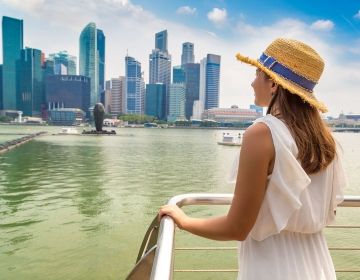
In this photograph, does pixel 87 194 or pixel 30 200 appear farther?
pixel 87 194

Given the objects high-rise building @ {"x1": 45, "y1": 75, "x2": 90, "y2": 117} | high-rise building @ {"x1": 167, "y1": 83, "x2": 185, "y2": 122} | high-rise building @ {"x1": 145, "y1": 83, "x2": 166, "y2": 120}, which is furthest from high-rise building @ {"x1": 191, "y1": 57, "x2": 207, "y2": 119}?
high-rise building @ {"x1": 45, "y1": 75, "x2": 90, "y2": 117}

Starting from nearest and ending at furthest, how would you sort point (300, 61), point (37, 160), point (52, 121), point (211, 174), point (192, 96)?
point (300, 61) < point (211, 174) < point (37, 160) < point (52, 121) < point (192, 96)

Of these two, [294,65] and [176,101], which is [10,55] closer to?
[176,101]

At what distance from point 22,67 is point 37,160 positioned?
155m

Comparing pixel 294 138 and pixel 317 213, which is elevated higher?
pixel 294 138

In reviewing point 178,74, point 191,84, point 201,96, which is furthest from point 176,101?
point 178,74

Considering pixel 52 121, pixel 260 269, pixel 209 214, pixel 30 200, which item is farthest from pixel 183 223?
pixel 52 121

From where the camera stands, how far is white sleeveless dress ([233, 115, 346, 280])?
3.27 feet

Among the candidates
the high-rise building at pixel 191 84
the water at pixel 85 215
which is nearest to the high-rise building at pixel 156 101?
the high-rise building at pixel 191 84

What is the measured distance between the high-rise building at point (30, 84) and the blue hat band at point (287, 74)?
162658 mm

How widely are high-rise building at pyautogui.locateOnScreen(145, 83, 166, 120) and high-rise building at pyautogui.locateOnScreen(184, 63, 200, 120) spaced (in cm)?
1404

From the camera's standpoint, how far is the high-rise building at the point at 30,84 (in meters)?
154

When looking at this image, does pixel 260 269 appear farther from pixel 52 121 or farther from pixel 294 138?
pixel 52 121

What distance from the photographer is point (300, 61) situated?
114 centimetres
